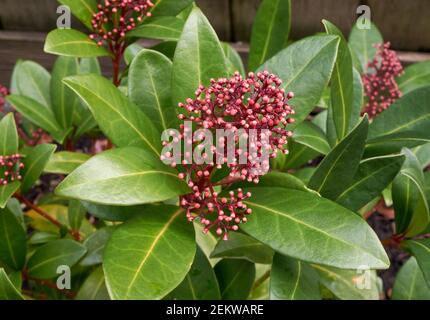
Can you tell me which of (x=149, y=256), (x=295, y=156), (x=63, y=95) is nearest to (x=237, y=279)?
(x=295, y=156)

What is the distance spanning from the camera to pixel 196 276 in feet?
4.31

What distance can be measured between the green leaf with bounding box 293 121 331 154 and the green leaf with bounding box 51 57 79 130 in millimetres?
849

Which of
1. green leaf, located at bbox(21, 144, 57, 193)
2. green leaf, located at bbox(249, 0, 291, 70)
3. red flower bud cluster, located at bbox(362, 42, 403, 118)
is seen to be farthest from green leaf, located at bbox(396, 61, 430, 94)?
green leaf, located at bbox(21, 144, 57, 193)

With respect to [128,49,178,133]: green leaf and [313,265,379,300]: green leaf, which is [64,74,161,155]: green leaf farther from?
[313,265,379,300]: green leaf

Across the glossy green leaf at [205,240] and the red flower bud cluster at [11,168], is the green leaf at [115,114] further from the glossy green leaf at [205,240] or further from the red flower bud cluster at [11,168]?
→ the glossy green leaf at [205,240]

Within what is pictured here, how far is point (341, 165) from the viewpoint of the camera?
1.04 meters

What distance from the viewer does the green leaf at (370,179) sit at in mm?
1118

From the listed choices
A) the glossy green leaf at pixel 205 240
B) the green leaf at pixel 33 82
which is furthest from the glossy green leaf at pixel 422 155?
the green leaf at pixel 33 82

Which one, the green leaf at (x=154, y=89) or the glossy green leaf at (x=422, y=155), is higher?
the green leaf at (x=154, y=89)

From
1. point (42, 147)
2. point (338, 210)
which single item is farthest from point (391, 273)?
point (42, 147)

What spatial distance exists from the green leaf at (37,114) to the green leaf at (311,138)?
820mm

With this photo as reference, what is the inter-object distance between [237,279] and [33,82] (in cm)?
114

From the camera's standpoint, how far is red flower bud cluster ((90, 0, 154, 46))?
1359mm

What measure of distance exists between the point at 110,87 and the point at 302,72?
1.33 ft
